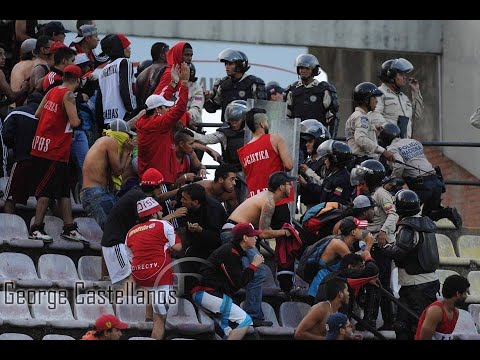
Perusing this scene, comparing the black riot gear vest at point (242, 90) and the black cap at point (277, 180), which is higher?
the black riot gear vest at point (242, 90)

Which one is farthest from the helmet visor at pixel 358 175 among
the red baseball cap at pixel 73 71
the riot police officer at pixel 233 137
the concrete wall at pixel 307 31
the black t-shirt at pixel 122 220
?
the concrete wall at pixel 307 31

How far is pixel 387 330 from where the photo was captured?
44.2 ft

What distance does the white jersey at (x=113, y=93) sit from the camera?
14320 millimetres

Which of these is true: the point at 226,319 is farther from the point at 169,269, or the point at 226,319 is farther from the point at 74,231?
the point at 74,231

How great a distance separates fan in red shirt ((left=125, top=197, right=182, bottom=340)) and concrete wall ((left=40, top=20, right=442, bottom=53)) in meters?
7.75

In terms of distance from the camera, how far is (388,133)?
1518 cm

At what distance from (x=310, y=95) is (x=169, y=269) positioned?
3.78 metres

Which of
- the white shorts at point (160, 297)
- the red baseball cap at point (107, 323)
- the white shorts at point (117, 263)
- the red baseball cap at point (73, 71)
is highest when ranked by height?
the red baseball cap at point (73, 71)

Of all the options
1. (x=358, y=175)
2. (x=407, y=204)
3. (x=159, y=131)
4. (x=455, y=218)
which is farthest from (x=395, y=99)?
(x=159, y=131)

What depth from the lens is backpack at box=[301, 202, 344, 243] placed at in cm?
1353

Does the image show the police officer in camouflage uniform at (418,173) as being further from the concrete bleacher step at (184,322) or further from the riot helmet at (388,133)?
the concrete bleacher step at (184,322)

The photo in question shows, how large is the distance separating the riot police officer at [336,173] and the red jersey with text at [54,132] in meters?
2.36

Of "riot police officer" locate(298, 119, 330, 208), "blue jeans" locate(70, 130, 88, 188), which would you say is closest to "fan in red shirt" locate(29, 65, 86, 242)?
"blue jeans" locate(70, 130, 88, 188)

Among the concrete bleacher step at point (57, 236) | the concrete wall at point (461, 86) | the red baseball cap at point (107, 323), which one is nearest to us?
the red baseball cap at point (107, 323)
